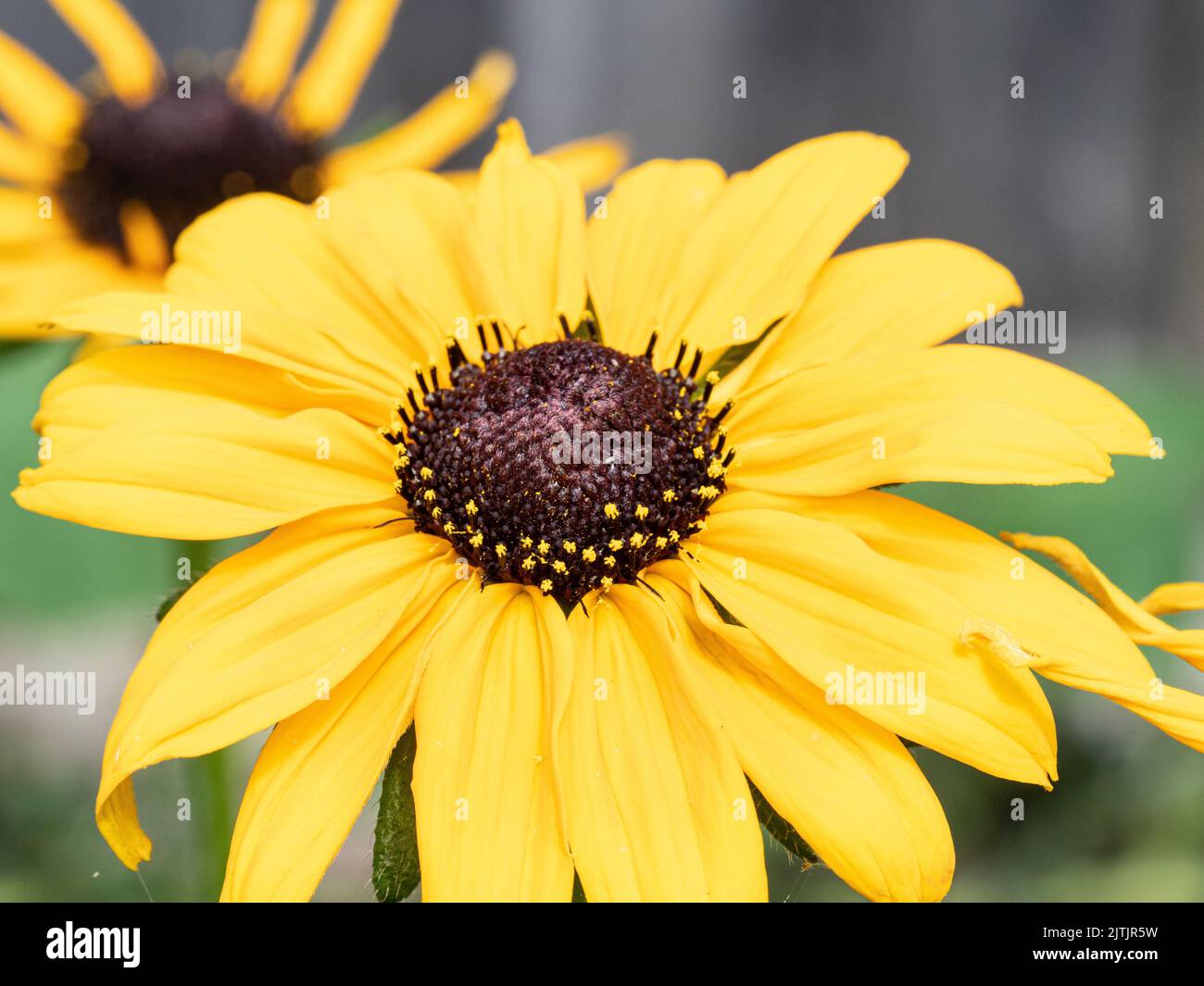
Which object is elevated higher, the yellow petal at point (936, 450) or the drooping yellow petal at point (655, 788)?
the yellow petal at point (936, 450)

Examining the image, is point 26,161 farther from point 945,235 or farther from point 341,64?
point 945,235

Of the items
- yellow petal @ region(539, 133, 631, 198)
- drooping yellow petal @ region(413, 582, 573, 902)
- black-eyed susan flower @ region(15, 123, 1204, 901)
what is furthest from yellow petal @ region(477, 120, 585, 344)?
yellow petal @ region(539, 133, 631, 198)

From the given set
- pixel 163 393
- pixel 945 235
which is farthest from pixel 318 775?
pixel 945 235

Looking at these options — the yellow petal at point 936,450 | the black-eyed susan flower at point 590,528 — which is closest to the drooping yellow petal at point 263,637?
the black-eyed susan flower at point 590,528

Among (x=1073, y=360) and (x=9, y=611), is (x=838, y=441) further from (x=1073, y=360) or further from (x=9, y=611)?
(x=1073, y=360)

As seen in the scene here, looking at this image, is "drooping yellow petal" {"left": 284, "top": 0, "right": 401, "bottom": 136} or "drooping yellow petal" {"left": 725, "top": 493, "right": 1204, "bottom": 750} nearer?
"drooping yellow petal" {"left": 725, "top": 493, "right": 1204, "bottom": 750}

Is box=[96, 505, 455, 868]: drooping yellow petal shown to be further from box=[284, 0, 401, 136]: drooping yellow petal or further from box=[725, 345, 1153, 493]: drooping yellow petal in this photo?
box=[284, 0, 401, 136]: drooping yellow petal

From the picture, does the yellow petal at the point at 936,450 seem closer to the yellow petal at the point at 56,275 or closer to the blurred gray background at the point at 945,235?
the blurred gray background at the point at 945,235
